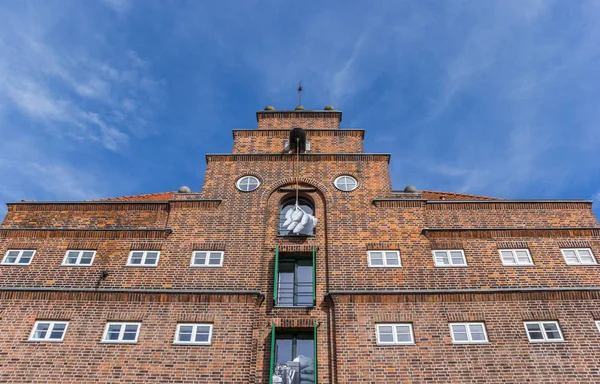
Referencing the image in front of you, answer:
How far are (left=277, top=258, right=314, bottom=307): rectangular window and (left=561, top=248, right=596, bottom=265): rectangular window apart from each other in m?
8.54

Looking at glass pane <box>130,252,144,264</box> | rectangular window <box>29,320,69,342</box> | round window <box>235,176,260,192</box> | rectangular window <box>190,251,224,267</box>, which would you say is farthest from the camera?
round window <box>235,176,260,192</box>

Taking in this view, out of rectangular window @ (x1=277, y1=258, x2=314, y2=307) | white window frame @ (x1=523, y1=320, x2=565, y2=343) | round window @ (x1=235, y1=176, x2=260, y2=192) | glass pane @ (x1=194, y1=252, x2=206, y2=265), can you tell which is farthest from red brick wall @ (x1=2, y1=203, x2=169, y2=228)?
white window frame @ (x1=523, y1=320, x2=565, y2=343)

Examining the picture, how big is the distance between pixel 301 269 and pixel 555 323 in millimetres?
7916

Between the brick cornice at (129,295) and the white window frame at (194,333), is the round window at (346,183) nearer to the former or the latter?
the brick cornice at (129,295)

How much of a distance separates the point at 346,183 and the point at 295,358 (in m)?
6.86

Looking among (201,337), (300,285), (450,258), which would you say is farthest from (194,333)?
(450,258)

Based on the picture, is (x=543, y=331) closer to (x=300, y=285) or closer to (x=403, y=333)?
(x=403, y=333)

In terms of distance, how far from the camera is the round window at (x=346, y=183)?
17.9m

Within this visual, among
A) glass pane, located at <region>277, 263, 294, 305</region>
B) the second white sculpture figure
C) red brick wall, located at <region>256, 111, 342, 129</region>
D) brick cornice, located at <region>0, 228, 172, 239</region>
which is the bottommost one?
glass pane, located at <region>277, 263, 294, 305</region>

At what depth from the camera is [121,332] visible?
14117 millimetres

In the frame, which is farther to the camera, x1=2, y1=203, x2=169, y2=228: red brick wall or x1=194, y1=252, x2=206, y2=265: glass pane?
x1=2, y1=203, x2=169, y2=228: red brick wall

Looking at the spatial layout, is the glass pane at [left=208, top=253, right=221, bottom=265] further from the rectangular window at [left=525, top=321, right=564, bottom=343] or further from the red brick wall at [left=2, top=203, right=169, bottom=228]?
the rectangular window at [left=525, top=321, right=564, bottom=343]

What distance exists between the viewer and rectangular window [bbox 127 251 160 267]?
15870 millimetres

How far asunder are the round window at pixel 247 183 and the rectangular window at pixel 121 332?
6.20 metres
